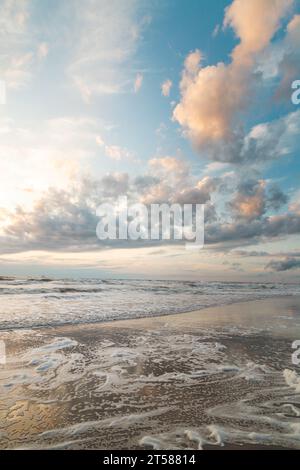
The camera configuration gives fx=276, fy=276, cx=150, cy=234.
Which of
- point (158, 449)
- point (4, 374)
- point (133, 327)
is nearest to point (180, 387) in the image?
point (158, 449)

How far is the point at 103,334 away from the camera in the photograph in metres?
10.1

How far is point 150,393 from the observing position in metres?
4.91

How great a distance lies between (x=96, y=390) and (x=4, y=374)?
7.37ft

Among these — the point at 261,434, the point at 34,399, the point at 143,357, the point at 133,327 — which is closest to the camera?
the point at 261,434

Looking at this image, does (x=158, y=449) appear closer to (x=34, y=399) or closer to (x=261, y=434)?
(x=261, y=434)

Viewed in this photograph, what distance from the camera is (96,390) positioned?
508 centimetres

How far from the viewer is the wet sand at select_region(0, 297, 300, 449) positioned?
3578 mm

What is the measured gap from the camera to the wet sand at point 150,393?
358 cm

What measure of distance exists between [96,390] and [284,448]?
3145 millimetres

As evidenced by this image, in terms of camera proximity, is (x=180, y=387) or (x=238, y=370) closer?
(x=180, y=387)

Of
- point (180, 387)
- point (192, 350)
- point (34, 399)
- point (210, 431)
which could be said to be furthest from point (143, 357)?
point (210, 431)

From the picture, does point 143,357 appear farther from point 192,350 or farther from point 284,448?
point 284,448

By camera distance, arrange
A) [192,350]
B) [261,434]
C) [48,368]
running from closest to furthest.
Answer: [261,434], [48,368], [192,350]
